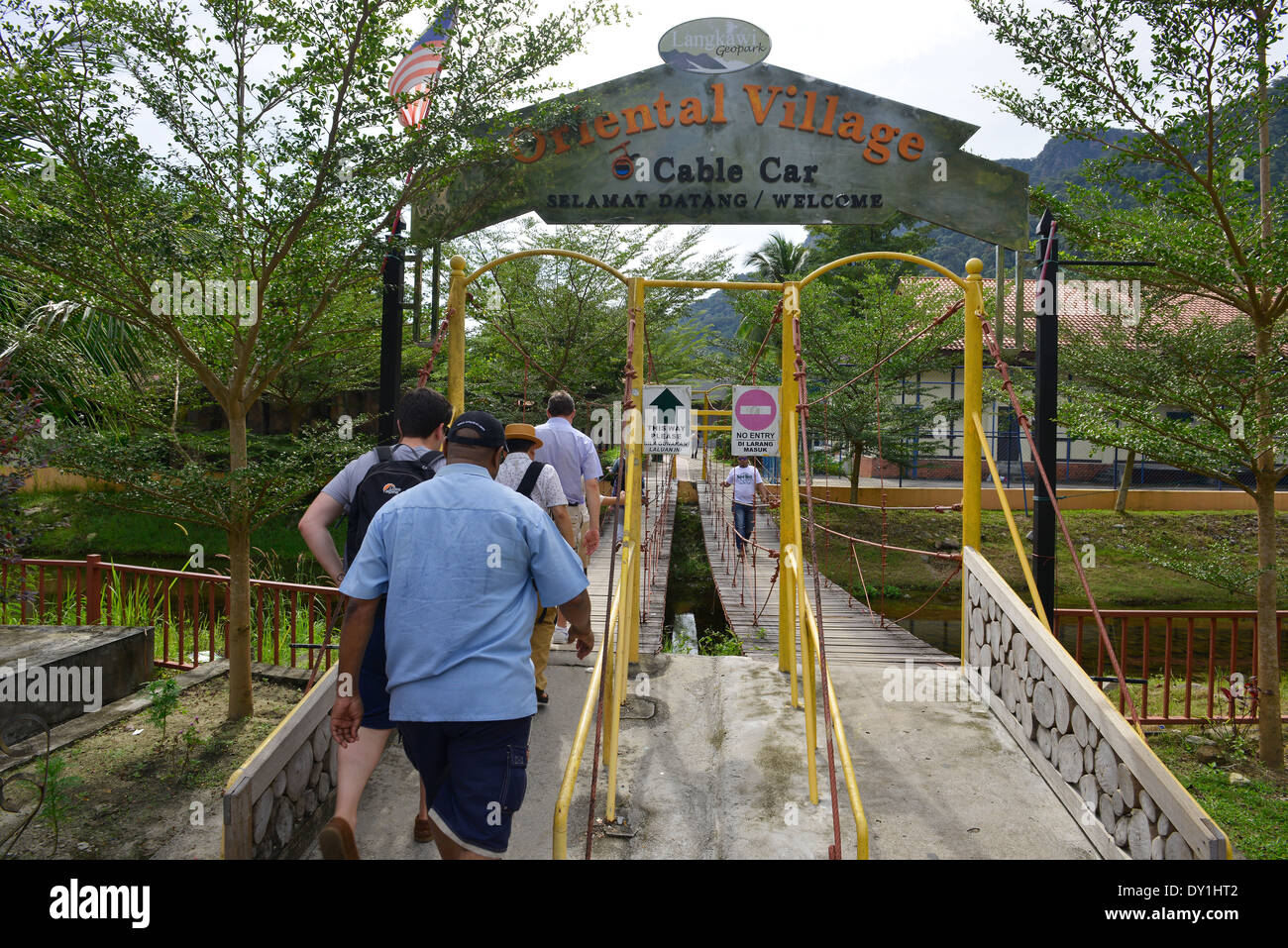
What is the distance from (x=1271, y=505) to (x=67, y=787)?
23.9ft

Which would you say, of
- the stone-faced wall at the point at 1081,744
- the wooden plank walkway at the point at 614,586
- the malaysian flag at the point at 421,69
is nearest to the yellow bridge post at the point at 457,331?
the malaysian flag at the point at 421,69

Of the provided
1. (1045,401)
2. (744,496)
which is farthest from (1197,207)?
(744,496)

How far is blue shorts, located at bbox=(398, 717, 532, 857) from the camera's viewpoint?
89.0 inches

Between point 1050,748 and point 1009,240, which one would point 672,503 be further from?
point 1050,748

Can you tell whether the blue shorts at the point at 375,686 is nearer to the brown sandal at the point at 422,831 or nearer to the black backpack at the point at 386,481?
the black backpack at the point at 386,481

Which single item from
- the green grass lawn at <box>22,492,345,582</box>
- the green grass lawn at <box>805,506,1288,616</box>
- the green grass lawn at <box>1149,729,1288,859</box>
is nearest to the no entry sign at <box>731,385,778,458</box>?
the green grass lawn at <box>1149,729,1288,859</box>

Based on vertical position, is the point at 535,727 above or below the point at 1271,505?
below

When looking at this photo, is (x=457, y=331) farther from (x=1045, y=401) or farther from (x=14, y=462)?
(x=1045, y=401)

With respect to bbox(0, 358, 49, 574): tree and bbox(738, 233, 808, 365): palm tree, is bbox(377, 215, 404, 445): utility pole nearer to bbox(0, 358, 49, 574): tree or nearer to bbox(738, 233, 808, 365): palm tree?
bbox(0, 358, 49, 574): tree

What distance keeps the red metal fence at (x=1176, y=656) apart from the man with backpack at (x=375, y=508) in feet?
11.1

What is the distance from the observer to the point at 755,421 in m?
5.35

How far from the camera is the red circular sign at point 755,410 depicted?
17.5 ft
